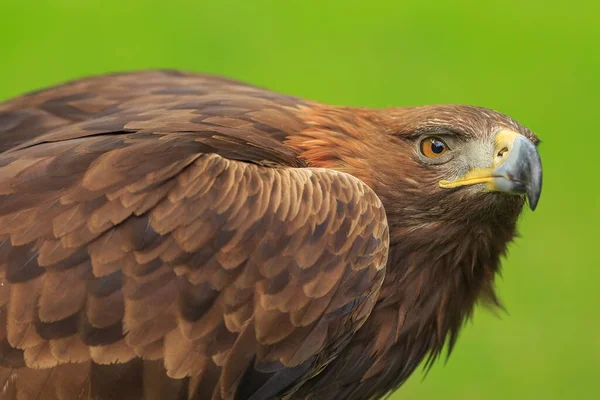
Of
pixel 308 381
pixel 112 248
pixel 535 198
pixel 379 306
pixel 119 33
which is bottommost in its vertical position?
pixel 119 33

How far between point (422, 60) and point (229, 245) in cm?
782

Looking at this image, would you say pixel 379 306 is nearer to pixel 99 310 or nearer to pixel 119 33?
pixel 99 310

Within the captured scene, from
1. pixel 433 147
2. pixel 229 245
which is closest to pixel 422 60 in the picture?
pixel 433 147

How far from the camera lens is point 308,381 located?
5617 millimetres

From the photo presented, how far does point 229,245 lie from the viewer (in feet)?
16.9

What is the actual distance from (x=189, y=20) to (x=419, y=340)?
8.11m

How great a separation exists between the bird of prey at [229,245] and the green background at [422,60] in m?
4.40

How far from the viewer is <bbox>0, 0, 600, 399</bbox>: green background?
10.4m

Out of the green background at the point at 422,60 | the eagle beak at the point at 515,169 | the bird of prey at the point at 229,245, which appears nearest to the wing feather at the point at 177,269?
the bird of prey at the point at 229,245

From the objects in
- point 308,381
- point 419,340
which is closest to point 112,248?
point 308,381

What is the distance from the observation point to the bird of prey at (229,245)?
16.7 feet

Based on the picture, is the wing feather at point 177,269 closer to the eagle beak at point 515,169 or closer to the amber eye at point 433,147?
the amber eye at point 433,147

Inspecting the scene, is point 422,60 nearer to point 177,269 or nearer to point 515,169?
point 515,169

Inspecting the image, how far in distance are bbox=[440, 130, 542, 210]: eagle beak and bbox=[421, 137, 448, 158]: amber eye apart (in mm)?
242
